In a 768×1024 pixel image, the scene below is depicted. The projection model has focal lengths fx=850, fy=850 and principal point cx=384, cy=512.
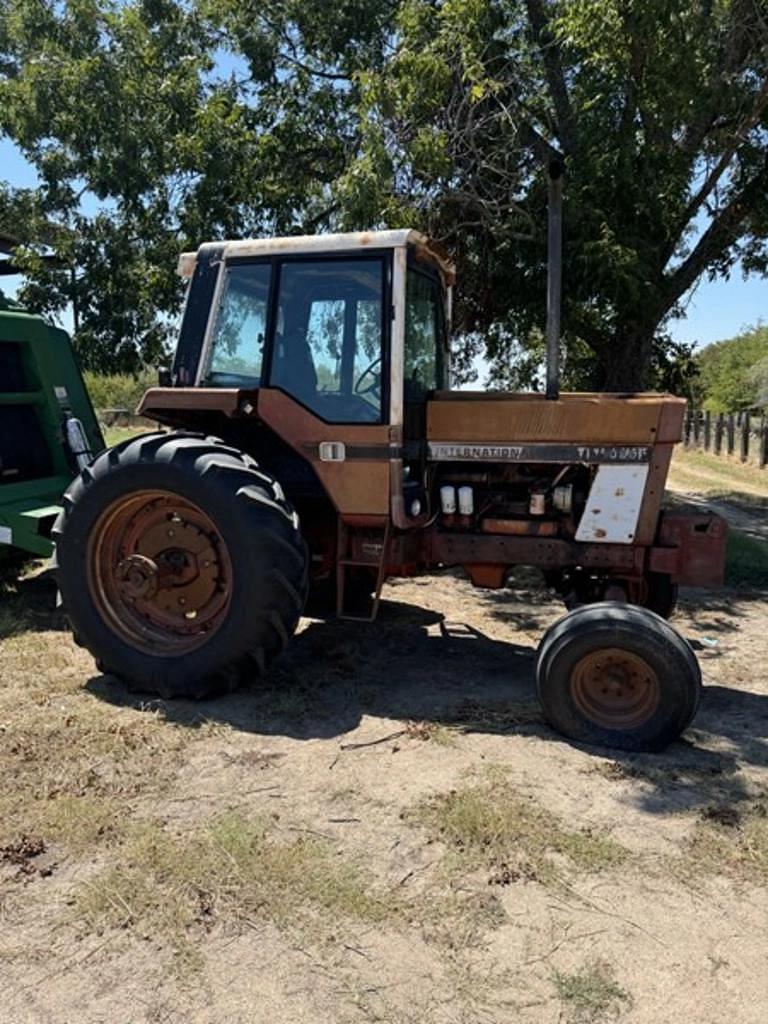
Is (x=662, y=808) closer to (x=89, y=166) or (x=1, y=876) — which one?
(x=1, y=876)

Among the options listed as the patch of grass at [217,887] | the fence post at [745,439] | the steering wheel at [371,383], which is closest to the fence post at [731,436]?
the fence post at [745,439]

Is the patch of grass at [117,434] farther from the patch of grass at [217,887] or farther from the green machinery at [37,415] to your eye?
the patch of grass at [217,887]

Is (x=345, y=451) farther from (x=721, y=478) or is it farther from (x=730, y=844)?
(x=721, y=478)

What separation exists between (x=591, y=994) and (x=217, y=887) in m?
1.21

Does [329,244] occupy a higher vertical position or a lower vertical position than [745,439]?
higher

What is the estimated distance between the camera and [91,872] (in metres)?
2.89

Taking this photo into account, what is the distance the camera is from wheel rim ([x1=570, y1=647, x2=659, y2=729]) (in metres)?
3.93

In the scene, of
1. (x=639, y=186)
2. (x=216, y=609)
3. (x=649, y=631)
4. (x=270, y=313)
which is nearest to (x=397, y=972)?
(x=649, y=631)

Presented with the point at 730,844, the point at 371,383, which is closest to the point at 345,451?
the point at 371,383

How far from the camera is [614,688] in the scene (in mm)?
4004

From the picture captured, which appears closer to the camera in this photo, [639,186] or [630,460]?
[630,460]

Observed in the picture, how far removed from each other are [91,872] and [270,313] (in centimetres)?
288

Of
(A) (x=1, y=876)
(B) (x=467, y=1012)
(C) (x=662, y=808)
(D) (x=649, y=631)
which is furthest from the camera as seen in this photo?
(D) (x=649, y=631)

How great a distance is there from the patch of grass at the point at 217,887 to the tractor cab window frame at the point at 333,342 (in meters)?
2.26
